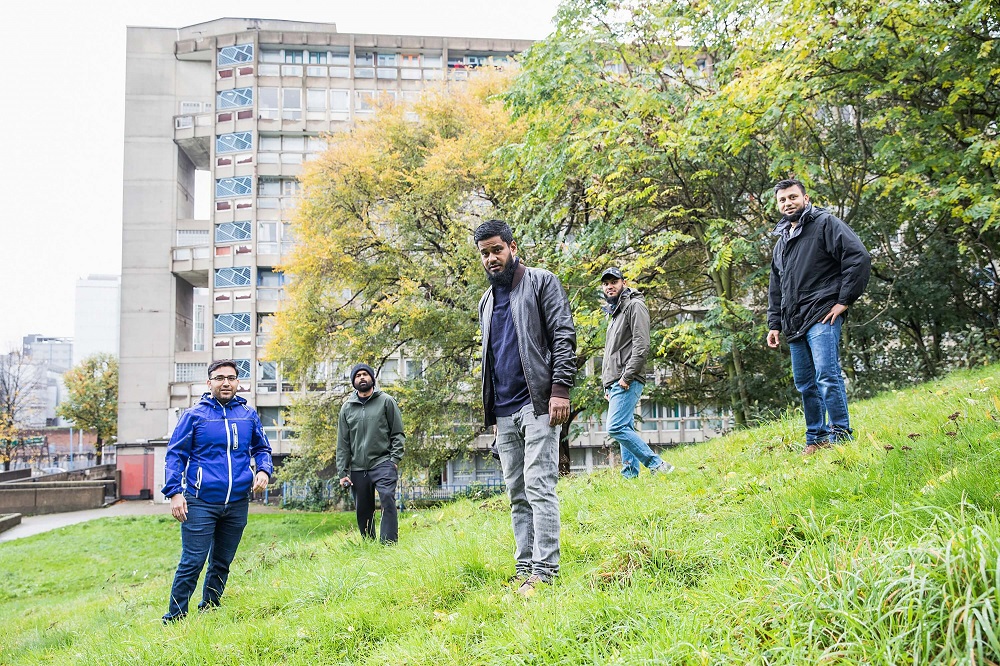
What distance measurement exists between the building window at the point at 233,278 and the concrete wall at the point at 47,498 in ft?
42.6

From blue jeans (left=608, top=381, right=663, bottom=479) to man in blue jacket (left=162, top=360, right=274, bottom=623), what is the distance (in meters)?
3.38

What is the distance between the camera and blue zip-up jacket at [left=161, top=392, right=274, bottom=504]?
5.63m

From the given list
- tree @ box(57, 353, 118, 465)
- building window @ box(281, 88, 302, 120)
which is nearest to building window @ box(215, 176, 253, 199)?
building window @ box(281, 88, 302, 120)

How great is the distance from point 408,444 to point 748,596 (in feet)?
58.5

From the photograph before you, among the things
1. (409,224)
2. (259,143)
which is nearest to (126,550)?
(409,224)

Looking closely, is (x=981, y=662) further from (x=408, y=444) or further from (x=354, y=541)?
(x=408, y=444)

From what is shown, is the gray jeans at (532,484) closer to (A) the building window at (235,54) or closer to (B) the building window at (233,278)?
(B) the building window at (233,278)

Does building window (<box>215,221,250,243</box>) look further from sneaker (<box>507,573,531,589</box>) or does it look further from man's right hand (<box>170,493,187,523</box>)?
sneaker (<box>507,573,531,589</box>)

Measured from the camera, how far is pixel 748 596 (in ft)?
9.43

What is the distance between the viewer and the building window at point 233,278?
41.2 metres

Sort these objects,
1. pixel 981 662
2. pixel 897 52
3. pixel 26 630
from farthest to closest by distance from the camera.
A: pixel 897 52 → pixel 26 630 → pixel 981 662

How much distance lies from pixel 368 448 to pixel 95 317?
440 feet

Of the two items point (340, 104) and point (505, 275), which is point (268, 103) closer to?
point (340, 104)

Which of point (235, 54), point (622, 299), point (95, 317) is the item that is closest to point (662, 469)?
point (622, 299)
